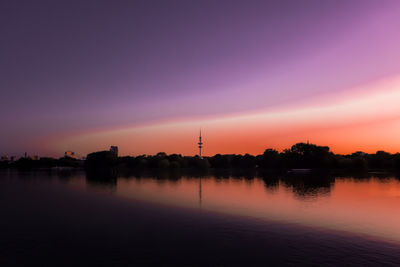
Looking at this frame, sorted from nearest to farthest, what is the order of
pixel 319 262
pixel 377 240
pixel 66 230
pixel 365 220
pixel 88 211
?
pixel 319 262
pixel 377 240
pixel 66 230
pixel 365 220
pixel 88 211

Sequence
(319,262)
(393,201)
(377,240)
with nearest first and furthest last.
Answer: (319,262) < (377,240) < (393,201)

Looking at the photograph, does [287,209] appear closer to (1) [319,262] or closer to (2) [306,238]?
(2) [306,238]

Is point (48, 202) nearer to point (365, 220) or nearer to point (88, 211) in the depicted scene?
point (88, 211)

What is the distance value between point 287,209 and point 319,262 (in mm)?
31720

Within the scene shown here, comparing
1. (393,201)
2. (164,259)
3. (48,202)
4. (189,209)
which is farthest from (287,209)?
(48,202)

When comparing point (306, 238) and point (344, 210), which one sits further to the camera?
point (344, 210)

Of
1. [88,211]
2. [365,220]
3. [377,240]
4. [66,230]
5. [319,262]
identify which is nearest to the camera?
[319,262]

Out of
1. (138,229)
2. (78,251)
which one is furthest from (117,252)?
(138,229)

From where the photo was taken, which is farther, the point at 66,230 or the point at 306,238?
the point at 66,230

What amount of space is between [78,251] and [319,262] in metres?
25.3

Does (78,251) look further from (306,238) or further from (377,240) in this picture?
(377,240)

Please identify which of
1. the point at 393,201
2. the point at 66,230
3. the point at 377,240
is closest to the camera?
the point at 377,240

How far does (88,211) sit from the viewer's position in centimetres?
5794

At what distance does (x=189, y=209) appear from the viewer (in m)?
60.5
